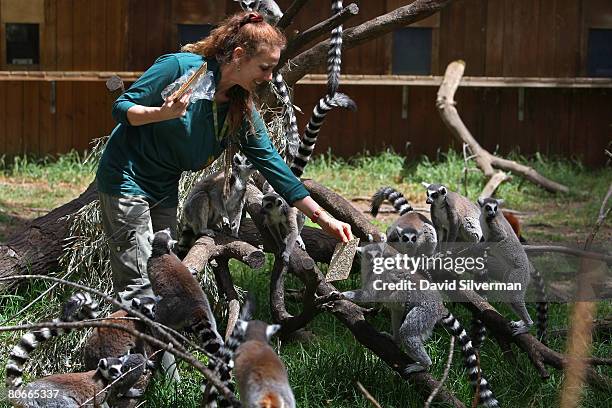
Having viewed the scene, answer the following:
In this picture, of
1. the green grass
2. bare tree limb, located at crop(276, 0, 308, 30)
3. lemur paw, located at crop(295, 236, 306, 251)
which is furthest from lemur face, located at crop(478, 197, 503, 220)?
the green grass

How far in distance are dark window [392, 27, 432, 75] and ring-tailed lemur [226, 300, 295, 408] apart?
7932 mm

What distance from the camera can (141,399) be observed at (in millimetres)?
3943

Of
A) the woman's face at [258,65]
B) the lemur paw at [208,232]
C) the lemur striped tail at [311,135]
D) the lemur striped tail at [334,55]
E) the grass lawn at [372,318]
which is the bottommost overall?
the grass lawn at [372,318]

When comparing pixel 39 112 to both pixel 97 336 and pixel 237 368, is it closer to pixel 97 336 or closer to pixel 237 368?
pixel 97 336

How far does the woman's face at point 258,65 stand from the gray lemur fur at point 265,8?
4.41 m

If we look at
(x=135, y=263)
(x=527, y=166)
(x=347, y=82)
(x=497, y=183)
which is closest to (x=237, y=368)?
(x=135, y=263)

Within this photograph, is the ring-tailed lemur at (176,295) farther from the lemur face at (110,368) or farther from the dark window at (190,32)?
the dark window at (190,32)

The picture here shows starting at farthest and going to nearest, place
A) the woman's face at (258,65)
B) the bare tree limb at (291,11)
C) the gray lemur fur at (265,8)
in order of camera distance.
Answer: the gray lemur fur at (265,8), the bare tree limb at (291,11), the woman's face at (258,65)

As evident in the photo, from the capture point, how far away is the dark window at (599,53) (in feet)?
36.6

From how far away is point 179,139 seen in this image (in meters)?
3.93

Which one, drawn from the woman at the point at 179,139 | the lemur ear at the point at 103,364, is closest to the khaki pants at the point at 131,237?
the woman at the point at 179,139

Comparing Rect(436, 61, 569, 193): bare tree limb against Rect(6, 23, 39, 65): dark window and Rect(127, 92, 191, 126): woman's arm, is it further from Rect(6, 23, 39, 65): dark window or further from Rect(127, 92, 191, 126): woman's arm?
Rect(127, 92, 191, 126): woman's arm

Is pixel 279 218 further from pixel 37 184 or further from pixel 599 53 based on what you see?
pixel 599 53

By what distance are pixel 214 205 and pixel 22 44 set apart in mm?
6123
